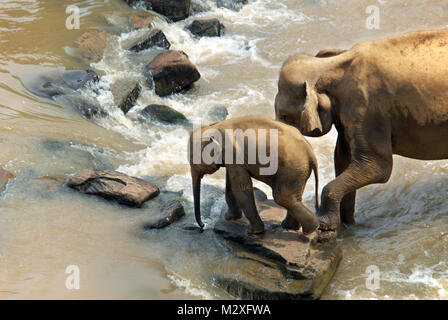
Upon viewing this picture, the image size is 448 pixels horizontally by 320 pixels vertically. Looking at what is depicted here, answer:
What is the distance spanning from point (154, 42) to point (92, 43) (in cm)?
121

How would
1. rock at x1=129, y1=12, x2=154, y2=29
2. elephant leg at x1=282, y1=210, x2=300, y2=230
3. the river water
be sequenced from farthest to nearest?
rock at x1=129, y1=12, x2=154, y2=29, elephant leg at x1=282, y1=210, x2=300, y2=230, the river water

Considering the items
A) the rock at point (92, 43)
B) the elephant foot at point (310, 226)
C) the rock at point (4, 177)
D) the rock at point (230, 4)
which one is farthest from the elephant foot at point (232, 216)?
the rock at point (230, 4)

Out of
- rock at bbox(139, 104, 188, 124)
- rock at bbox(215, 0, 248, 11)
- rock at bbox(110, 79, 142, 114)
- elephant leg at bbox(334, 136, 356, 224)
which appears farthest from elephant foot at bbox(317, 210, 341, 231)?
rock at bbox(215, 0, 248, 11)

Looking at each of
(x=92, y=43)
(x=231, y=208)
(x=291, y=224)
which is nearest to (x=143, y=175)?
(x=231, y=208)

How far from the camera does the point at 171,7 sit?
1362 centimetres

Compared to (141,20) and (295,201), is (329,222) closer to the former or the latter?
(295,201)

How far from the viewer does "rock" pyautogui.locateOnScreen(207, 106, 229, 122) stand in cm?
978

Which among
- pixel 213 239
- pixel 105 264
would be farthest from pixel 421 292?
pixel 105 264

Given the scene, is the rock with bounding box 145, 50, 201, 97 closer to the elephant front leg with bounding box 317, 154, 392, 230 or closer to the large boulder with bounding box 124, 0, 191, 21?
the large boulder with bounding box 124, 0, 191, 21

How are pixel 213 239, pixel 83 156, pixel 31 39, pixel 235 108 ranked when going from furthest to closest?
pixel 31 39, pixel 235 108, pixel 83 156, pixel 213 239

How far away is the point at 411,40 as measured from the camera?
5.98 metres

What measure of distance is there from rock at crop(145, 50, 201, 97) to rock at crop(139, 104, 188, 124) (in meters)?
0.98

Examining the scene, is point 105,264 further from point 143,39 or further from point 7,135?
point 143,39

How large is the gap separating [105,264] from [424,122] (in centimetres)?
334
